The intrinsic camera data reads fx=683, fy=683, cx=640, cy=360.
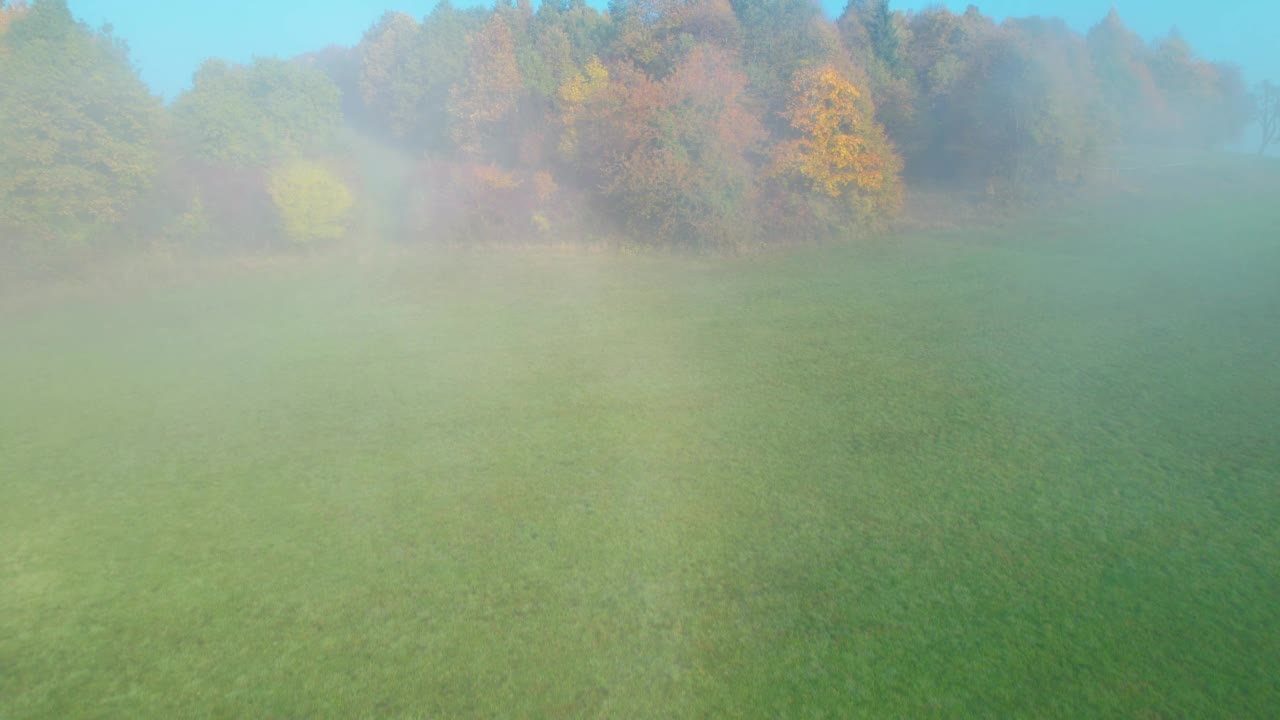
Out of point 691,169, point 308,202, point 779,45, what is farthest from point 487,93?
point 779,45

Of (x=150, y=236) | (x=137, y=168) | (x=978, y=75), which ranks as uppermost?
(x=978, y=75)

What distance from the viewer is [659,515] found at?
29.1ft

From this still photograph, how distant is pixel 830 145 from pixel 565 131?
11982 mm

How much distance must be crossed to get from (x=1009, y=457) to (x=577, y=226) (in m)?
22.3

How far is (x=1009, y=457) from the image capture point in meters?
10.0

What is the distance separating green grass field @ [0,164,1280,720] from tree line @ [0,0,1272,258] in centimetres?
962

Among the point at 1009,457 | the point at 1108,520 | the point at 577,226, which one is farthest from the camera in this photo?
the point at 577,226

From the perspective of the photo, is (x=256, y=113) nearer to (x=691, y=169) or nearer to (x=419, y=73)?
(x=419, y=73)

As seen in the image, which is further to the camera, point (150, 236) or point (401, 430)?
point (150, 236)

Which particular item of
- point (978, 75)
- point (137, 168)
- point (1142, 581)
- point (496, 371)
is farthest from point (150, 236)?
point (978, 75)

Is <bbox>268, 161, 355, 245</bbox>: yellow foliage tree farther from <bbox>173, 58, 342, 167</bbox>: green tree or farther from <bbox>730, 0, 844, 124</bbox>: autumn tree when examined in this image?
<bbox>730, 0, 844, 124</bbox>: autumn tree

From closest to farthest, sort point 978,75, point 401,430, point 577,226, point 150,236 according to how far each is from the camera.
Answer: point 401,430, point 150,236, point 577,226, point 978,75

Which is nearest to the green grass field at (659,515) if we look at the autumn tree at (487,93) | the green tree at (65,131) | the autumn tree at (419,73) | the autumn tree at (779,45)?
the green tree at (65,131)

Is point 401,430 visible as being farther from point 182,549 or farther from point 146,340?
point 146,340
